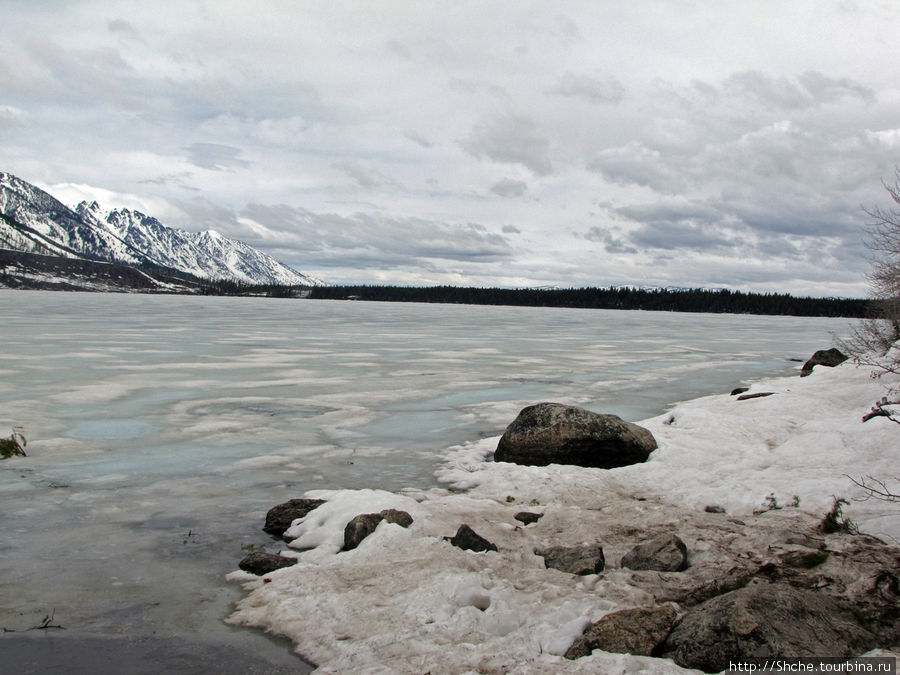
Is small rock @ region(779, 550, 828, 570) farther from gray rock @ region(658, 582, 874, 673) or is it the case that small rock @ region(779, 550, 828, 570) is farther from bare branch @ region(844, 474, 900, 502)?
bare branch @ region(844, 474, 900, 502)

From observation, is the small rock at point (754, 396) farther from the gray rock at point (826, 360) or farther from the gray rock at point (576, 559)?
the gray rock at point (576, 559)

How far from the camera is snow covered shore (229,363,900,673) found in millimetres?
4613

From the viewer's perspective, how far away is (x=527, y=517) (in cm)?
745

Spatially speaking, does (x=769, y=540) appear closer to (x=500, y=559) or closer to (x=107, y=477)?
(x=500, y=559)

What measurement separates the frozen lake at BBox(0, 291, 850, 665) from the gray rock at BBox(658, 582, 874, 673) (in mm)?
2925

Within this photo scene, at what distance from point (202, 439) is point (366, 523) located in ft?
17.8

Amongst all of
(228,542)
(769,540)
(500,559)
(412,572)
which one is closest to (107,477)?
(228,542)

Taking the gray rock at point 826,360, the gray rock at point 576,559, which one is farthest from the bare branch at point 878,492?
the gray rock at point 826,360

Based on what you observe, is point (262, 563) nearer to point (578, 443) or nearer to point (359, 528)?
point (359, 528)

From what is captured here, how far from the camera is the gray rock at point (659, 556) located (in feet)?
18.8

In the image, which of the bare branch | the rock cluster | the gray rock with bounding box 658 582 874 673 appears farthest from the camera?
the bare branch

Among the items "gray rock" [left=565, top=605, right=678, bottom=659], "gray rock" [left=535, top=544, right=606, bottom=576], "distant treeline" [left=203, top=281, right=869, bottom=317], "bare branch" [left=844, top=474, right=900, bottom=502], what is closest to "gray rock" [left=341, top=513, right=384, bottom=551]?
"gray rock" [left=535, top=544, right=606, bottom=576]

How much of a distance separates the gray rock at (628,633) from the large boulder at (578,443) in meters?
5.14

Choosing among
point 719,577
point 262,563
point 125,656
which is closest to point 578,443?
point 719,577
